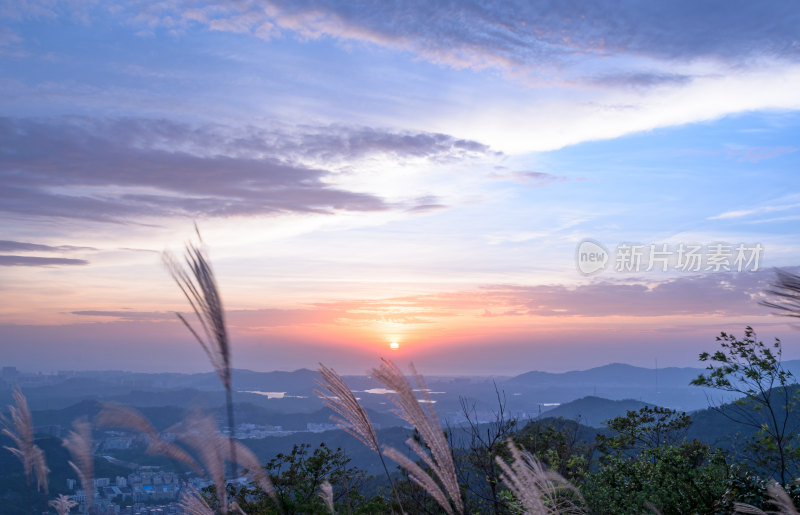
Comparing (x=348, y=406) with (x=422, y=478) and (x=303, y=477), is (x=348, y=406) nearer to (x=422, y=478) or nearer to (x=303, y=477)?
(x=422, y=478)

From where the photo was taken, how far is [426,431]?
2.32 m

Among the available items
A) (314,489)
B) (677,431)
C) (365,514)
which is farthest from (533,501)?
(677,431)

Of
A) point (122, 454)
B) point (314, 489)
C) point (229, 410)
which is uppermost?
point (229, 410)

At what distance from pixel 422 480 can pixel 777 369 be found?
22.6 ft

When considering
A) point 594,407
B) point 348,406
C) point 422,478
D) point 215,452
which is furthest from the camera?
point 594,407

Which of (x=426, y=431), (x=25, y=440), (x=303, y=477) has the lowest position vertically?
(x=303, y=477)

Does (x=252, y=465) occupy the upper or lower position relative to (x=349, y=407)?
→ lower

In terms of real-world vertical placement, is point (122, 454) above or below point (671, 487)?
below

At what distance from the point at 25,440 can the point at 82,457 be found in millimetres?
747

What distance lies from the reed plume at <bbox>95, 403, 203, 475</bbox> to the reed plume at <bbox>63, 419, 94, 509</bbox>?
2.21ft

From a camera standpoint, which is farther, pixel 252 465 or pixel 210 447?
pixel 252 465

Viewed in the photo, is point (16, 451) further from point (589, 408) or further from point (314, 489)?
point (589, 408)

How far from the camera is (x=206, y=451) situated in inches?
114

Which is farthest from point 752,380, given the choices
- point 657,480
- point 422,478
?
point 422,478
